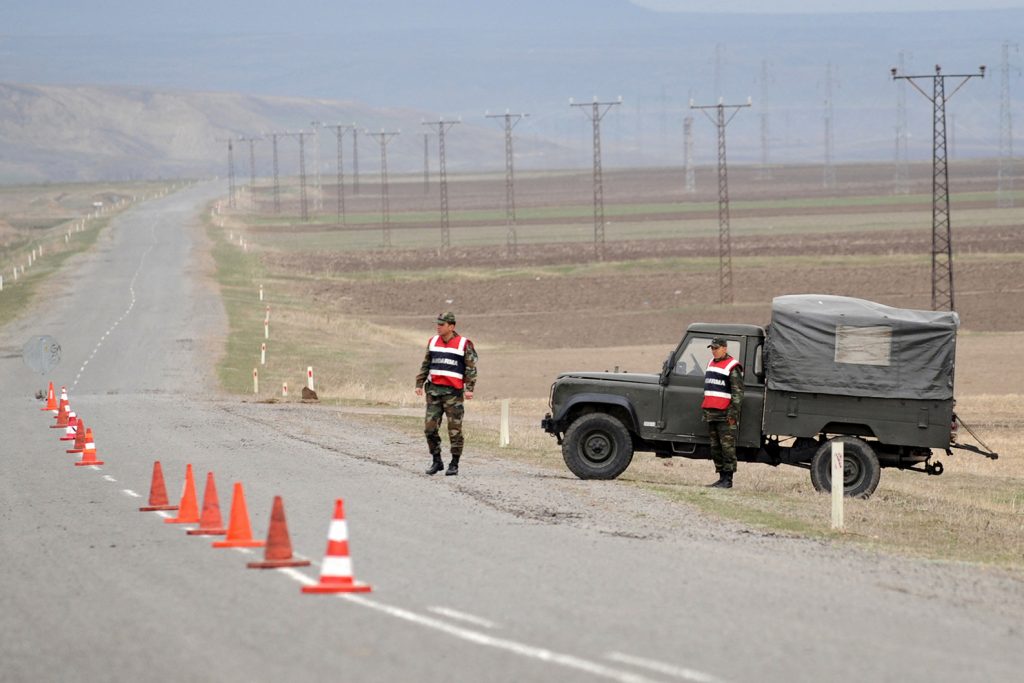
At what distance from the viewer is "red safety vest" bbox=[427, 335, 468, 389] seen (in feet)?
64.7

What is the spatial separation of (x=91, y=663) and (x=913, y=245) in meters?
82.0

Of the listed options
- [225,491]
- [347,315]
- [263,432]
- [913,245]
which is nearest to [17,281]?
[347,315]

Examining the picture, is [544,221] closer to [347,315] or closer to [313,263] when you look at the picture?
[313,263]

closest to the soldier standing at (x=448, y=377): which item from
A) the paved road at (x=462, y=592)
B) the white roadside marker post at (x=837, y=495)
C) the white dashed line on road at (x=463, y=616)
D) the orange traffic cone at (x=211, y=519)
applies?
the paved road at (x=462, y=592)

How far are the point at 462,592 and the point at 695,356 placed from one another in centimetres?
890

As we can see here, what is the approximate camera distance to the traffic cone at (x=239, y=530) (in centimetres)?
1405

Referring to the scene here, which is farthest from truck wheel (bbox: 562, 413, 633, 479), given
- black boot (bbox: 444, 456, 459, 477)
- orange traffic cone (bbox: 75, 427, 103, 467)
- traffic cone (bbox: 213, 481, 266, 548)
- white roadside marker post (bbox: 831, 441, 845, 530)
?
traffic cone (bbox: 213, 481, 266, 548)

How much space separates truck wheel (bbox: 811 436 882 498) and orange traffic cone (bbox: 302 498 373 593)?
30.3 ft

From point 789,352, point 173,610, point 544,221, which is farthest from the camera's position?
point 544,221

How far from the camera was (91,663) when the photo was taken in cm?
1002

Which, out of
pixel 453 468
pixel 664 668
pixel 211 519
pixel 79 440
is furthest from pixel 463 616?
pixel 79 440

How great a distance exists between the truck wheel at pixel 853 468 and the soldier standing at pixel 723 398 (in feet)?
3.79

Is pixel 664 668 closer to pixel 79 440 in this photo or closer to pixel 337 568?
pixel 337 568

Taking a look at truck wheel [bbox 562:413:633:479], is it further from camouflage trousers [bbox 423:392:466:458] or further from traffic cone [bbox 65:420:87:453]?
traffic cone [bbox 65:420:87:453]
